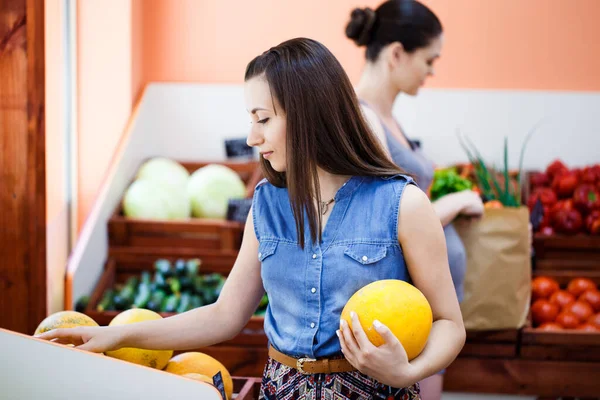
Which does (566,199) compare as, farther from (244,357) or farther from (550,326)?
(244,357)

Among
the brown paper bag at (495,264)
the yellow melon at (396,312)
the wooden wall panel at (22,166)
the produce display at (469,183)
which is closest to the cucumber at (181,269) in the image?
the wooden wall panel at (22,166)

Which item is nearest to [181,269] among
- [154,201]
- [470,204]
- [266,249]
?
[154,201]

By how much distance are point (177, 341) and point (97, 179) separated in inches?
98.2

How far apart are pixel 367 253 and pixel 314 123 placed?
0.87 feet

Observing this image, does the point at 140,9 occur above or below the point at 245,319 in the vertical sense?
above

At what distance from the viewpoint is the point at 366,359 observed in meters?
1.29

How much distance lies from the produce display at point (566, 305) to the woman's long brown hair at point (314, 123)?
2177mm

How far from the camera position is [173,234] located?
3697 mm

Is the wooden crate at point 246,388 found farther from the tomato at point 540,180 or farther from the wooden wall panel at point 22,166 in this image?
the tomato at point 540,180

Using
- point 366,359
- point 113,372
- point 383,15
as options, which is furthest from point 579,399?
point 113,372

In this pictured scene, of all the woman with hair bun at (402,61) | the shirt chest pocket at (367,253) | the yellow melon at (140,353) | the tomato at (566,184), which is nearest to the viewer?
the shirt chest pocket at (367,253)

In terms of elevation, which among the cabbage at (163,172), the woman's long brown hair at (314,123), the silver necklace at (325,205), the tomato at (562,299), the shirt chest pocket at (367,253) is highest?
the woman's long brown hair at (314,123)

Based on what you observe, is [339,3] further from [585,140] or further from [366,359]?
[366,359]

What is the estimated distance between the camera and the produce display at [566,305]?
343 cm
